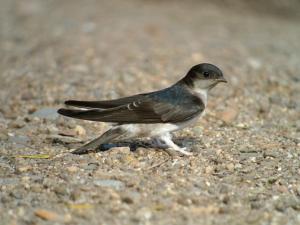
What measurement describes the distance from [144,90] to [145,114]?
2.39 m

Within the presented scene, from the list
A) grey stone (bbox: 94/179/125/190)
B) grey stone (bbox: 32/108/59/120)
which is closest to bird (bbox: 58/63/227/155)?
grey stone (bbox: 94/179/125/190)

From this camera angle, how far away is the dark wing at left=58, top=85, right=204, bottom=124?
532cm

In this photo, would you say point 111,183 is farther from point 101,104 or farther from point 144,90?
point 144,90

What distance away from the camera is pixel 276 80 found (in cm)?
852

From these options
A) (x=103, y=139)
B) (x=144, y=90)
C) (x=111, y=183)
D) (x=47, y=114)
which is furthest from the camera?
(x=144, y=90)

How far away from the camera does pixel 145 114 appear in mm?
5449

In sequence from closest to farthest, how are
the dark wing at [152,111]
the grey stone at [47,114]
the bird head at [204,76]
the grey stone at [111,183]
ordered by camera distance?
the grey stone at [111,183] < the dark wing at [152,111] < the bird head at [204,76] < the grey stone at [47,114]

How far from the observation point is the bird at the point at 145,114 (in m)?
5.34

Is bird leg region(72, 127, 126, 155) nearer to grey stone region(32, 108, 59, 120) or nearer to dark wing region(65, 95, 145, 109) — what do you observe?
dark wing region(65, 95, 145, 109)

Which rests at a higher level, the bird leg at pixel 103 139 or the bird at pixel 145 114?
the bird at pixel 145 114

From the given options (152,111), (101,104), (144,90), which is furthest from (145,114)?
(144,90)

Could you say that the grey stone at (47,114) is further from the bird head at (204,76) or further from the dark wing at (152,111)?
the bird head at (204,76)

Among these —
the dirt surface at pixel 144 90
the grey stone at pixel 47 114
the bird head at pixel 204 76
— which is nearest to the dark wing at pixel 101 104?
the dirt surface at pixel 144 90

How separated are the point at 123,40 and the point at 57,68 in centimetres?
155
